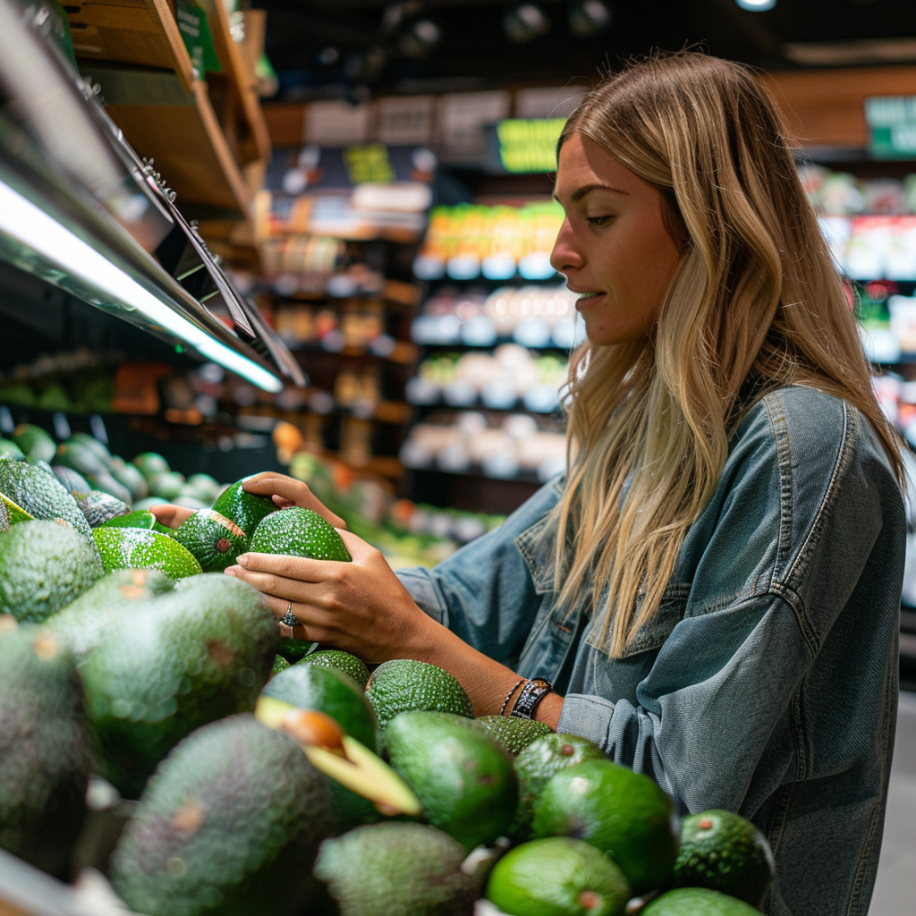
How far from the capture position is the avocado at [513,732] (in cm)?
75

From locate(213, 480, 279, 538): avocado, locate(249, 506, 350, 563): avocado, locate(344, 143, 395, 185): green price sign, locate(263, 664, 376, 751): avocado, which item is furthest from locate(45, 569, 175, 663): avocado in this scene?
locate(344, 143, 395, 185): green price sign

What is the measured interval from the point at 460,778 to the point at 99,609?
12.1 inches

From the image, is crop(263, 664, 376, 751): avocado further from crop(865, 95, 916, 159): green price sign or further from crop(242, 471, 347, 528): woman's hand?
crop(865, 95, 916, 159): green price sign

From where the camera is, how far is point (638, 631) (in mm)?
1059

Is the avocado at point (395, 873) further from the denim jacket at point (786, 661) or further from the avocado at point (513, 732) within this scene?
the denim jacket at point (786, 661)

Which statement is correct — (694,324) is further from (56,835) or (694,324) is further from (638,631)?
(56,835)

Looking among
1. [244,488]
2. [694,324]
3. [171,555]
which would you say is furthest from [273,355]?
[694,324]

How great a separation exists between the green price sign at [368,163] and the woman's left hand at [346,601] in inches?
197

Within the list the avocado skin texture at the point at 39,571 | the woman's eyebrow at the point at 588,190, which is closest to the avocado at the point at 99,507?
the avocado skin texture at the point at 39,571

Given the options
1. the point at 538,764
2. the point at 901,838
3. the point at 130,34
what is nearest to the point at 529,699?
the point at 538,764

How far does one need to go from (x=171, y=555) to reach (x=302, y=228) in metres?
5.16

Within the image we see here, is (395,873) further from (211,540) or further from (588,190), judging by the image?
(588,190)

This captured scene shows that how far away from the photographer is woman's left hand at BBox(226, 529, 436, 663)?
0.93 m

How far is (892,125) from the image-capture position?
4207 mm
